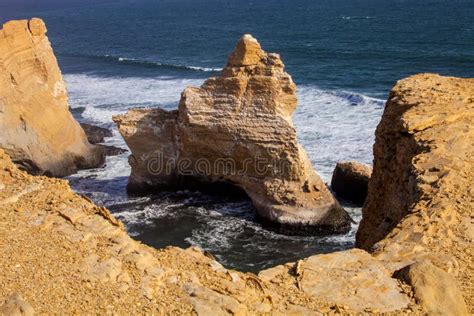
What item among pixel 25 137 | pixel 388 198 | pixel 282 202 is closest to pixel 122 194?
pixel 25 137

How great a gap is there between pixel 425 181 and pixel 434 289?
11.3 feet

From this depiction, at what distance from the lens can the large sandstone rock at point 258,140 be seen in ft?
76.1

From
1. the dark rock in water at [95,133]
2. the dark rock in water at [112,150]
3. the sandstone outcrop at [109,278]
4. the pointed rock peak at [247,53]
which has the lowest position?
the dark rock in water at [112,150]

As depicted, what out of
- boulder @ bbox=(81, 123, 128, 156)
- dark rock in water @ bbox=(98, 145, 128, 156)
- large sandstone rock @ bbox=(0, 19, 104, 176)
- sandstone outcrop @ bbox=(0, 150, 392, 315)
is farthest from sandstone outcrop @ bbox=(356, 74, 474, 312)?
boulder @ bbox=(81, 123, 128, 156)

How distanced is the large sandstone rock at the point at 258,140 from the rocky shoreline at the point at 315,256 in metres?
7.94

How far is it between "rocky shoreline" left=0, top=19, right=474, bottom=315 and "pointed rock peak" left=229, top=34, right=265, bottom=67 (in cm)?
867

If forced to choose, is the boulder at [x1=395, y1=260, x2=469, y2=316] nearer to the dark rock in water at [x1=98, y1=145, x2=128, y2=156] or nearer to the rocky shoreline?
the rocky shoreline

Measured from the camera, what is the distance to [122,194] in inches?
1069

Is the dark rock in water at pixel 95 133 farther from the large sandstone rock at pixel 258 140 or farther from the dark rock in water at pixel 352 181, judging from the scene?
the dark rock in water at pixel 352 181

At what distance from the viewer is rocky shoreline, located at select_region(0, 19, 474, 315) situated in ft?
27.8

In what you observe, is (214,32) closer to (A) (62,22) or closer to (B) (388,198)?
(A) (62,22)

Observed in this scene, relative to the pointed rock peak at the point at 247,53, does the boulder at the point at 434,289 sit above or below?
below

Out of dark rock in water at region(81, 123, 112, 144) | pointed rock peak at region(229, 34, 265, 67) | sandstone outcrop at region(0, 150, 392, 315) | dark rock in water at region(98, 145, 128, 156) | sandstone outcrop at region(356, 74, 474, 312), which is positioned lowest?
dark rock in water at region(98, 145, 128, 156)

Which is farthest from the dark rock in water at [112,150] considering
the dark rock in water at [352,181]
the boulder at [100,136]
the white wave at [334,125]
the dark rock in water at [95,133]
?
the dark rock in water at [352,181]
